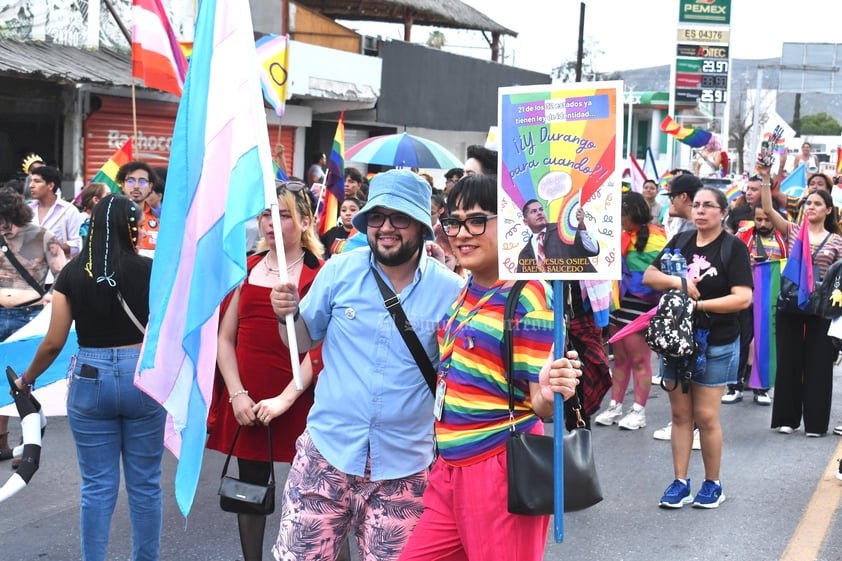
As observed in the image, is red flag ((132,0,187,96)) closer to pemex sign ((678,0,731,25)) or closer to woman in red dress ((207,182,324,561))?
woman in red dress ((207,182,324,561))

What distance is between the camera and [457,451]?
11.7ft

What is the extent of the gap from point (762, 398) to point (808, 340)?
140cm

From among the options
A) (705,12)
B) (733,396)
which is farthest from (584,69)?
(733,396)

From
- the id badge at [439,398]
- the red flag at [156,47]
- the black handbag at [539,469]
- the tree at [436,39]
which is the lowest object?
the black handbag at [539,469]

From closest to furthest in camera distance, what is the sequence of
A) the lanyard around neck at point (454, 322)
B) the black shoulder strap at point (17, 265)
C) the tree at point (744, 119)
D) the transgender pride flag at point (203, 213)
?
the lanyard around neck at point (454, 322) < the transgender pride flag at point (203, 213) < the black shoulder strap at point (17, 265) < the tree at point (744, 119)

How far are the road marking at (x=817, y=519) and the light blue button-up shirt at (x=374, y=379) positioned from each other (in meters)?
2.69

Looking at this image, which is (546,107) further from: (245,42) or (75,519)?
(75,519)

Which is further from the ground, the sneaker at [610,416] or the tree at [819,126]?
the tree at [819,126]

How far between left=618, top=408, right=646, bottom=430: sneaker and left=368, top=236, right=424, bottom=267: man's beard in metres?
5.01

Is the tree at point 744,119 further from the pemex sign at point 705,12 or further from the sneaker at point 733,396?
the sneaker at point 733,396

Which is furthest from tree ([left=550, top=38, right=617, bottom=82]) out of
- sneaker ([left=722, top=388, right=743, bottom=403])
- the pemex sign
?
sneaker ([left=722, top=388, right=743, bottom=403])

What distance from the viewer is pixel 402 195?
4020mm

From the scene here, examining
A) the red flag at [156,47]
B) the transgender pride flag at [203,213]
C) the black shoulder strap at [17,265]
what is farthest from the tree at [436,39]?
the transgender pride flag at [203,213]

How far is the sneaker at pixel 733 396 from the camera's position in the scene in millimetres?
10023
